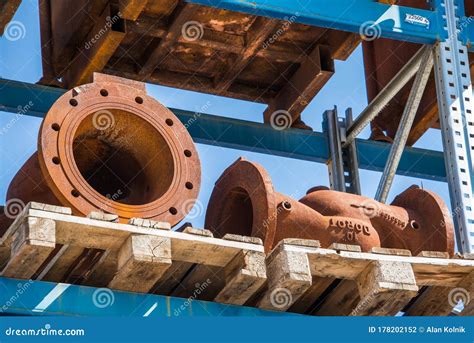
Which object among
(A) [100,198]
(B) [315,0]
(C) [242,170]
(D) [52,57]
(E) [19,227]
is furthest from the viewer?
(D) [52,57]

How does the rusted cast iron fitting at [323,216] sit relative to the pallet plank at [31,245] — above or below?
above

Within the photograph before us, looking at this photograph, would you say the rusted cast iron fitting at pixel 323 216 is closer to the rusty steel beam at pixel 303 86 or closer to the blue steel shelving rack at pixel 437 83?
the blue steel shelving rack at pixel 437 83

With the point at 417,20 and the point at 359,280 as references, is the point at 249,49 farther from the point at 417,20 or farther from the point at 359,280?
the point at 359,280

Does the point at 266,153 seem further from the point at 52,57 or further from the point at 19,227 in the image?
the point at 19,227

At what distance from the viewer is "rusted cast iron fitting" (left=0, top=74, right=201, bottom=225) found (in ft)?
27.2

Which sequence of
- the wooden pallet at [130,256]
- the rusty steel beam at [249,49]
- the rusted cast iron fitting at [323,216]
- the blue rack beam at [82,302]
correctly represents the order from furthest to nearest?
the rusty steel beam at [249,49] → the rusted cast iron fitting at [323,216] → the blue rack beam at [82,302] → the wooden pallet at [130,256]

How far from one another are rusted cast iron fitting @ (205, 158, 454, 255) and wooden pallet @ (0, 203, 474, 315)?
368 mm

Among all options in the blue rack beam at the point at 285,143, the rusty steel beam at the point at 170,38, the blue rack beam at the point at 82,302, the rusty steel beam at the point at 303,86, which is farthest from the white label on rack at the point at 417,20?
the blue rack beam at the point at 82,302

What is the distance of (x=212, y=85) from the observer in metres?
11.6

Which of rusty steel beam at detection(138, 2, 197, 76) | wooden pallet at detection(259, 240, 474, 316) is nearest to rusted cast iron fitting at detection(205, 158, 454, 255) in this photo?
wooden pallet at detection(259, 240, 474, 316)

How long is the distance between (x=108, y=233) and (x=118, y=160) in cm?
146

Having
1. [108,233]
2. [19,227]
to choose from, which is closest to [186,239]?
[108,233]

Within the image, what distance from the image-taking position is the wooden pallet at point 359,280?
8.16 m

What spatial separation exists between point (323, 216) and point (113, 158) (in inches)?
58.5
